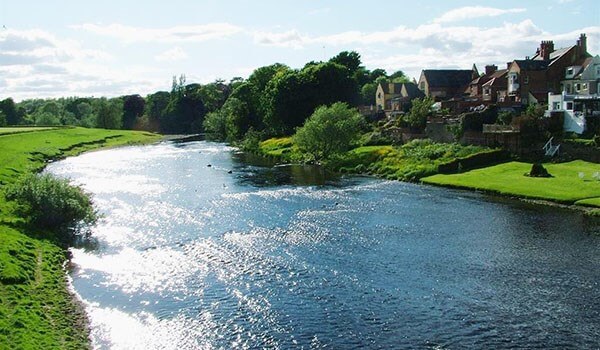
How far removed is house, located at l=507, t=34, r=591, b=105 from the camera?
360ft

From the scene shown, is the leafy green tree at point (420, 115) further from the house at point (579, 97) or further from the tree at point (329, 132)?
the house at point (579, 97)

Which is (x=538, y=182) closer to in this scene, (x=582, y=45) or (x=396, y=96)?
(x=582, y=45)

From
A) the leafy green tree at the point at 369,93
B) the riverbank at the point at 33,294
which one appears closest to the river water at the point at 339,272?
the riverbank at the point at 33,294

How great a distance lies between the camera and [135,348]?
31.5 metres

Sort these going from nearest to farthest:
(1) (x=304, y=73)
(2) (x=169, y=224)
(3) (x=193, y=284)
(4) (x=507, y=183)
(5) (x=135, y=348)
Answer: (5) (x=135, y=348)
(3) (x=193, y=284)
(2) (x=169, y=224)
(4) (x=507, y=183)
(1) (x=304, y=73)

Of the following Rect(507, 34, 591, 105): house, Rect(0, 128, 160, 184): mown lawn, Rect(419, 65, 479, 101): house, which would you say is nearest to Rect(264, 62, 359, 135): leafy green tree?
Rect(419, 65, 479, 101): house

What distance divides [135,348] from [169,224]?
29.0m

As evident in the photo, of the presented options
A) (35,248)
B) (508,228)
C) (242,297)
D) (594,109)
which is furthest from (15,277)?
(594,109)

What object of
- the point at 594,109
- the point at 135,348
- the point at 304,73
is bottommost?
the point at 135,348

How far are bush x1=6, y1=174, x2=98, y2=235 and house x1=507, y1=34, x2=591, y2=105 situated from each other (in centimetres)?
8203

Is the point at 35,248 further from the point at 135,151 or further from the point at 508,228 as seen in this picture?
the point at 135,151

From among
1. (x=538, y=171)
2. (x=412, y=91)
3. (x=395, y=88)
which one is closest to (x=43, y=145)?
(x=395, y=88)

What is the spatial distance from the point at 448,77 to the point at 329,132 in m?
52.8

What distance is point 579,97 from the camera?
9275cm
